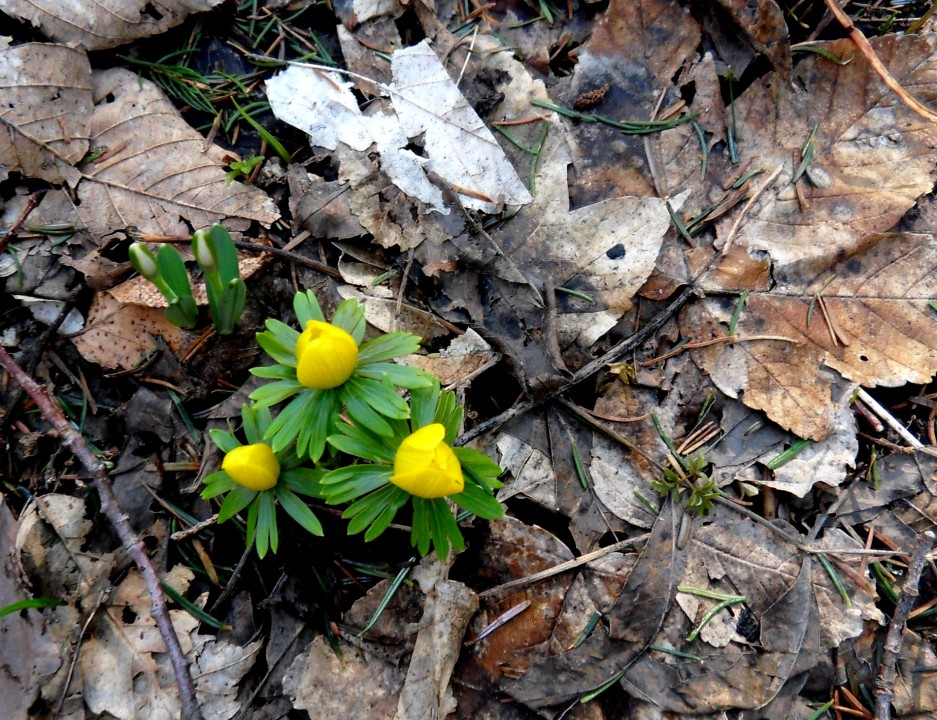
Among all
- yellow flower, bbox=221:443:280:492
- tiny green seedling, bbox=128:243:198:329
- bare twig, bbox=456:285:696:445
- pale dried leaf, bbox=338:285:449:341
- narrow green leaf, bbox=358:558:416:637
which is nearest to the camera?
yellow flower, bbox=221:443:280:492

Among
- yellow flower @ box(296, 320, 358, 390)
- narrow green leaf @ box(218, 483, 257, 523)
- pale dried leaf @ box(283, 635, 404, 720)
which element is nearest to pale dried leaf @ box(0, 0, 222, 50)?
yellow flower @ box(296, 320, 358, 390)

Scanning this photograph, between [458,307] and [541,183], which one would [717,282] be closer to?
[541,183]

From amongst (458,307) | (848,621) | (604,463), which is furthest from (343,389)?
(848,621)

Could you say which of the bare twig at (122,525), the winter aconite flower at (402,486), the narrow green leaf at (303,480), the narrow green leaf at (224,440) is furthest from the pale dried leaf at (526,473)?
the bare twig at (122,525)

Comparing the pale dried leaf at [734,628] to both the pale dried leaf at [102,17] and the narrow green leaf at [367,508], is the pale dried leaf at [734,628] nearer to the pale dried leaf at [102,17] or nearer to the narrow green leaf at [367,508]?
the narrow green leaf at [367,508]

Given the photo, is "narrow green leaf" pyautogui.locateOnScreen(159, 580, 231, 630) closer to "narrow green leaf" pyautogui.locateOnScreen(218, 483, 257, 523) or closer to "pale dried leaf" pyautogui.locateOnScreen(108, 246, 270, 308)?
"narrow green leaf" pyautogui.locateOnScreen(218, 483, 257, 523)
